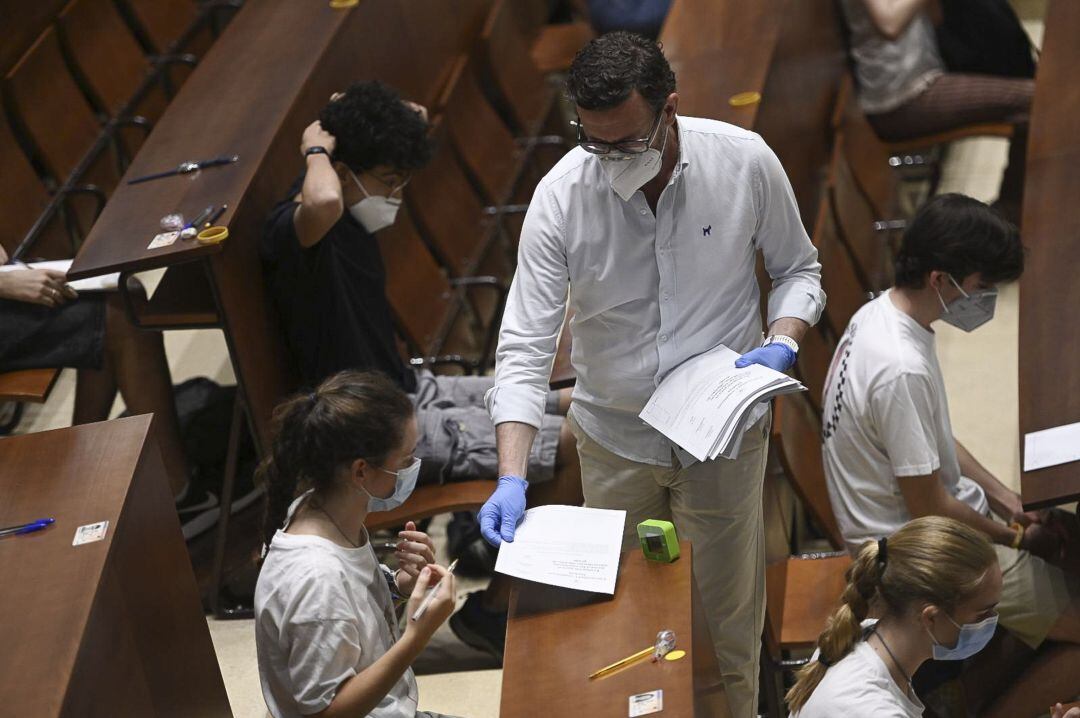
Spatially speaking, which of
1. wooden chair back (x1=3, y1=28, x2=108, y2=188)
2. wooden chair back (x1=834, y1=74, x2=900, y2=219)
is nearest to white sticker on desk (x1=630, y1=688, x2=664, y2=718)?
wooden chair back (x1=834, y1=74, x2=900, y2=219)

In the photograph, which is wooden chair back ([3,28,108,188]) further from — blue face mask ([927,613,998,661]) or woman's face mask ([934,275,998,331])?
blue face mask ([927,613,998,661])

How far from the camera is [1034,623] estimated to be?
304 centimetres

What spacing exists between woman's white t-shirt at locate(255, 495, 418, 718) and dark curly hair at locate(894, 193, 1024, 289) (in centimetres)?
153

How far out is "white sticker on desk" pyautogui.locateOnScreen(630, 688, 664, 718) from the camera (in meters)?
2.03

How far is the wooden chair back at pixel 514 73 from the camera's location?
16.6 feet

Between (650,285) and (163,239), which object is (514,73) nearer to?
(163,239)

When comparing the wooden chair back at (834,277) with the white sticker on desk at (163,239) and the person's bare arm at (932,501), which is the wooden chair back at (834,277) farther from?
the white sticker on desk at (163,239)

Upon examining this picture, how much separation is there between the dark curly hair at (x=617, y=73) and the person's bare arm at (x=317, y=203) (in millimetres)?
1046

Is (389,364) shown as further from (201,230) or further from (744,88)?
(744,88)

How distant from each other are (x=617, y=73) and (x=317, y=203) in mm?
1159

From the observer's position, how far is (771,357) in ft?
8.47

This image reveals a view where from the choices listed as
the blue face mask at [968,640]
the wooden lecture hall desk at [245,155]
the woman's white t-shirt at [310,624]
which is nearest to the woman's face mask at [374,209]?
the wooden lecture hall desk at [245,155]

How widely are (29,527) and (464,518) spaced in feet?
5.23

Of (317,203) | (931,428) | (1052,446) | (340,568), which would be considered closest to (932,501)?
(931,428)
